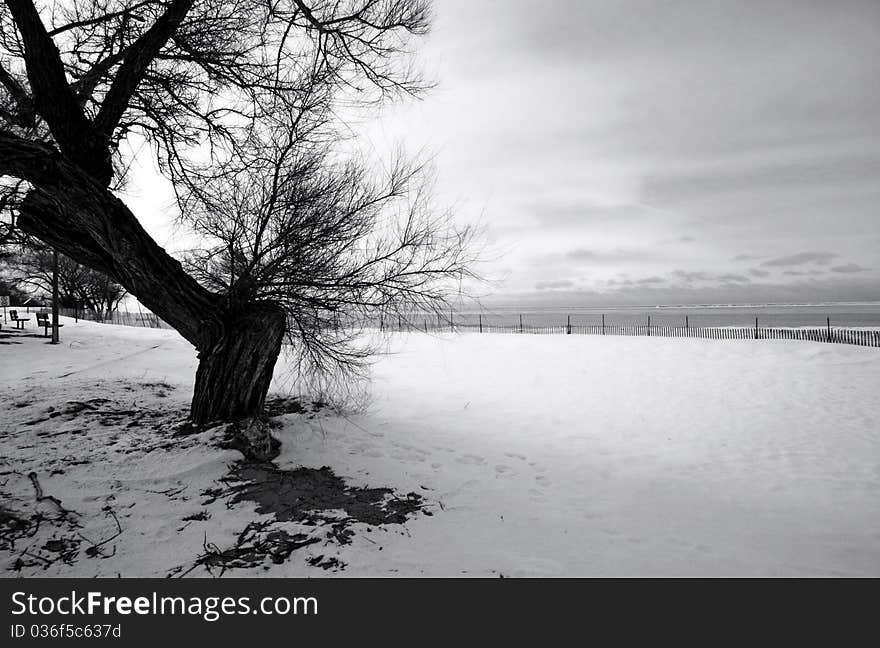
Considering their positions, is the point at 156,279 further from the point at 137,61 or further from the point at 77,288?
the point at 77,288

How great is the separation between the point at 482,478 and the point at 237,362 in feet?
12.4

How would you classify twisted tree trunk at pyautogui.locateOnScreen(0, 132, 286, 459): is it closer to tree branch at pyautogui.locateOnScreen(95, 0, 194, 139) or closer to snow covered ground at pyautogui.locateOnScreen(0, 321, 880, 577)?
snow covered ground at pyautogui.locateOnScreen(0, 321, 880, 577)

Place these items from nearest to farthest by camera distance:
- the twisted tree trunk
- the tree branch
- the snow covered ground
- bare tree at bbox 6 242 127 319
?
the snow covered ground → the twisted tree trunk → the tree branch → bare tree at bbox 6 242 127 319

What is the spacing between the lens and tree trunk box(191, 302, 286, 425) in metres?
6.73

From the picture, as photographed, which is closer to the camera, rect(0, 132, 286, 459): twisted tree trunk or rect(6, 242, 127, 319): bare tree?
rect(0, 132, 286, 459): twisted tree trunk

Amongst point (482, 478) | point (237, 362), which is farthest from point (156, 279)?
point (482, 478)

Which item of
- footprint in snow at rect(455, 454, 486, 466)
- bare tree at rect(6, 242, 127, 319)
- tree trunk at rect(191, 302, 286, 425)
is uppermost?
bare tree at rect(6, 242, 127, 319)

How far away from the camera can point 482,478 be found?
656cm

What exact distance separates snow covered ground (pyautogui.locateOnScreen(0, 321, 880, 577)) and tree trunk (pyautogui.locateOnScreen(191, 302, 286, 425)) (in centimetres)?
64

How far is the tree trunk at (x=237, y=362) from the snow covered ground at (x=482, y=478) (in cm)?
64

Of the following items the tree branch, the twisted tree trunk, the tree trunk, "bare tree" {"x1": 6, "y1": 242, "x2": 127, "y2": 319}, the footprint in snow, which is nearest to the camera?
the twisted tree trunk

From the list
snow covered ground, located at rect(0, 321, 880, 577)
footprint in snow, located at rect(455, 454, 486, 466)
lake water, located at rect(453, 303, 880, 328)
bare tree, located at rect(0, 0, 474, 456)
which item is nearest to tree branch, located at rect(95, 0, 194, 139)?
bare tree, located at rect(0, 0, 474, 456)

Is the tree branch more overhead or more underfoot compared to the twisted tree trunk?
more overhead
